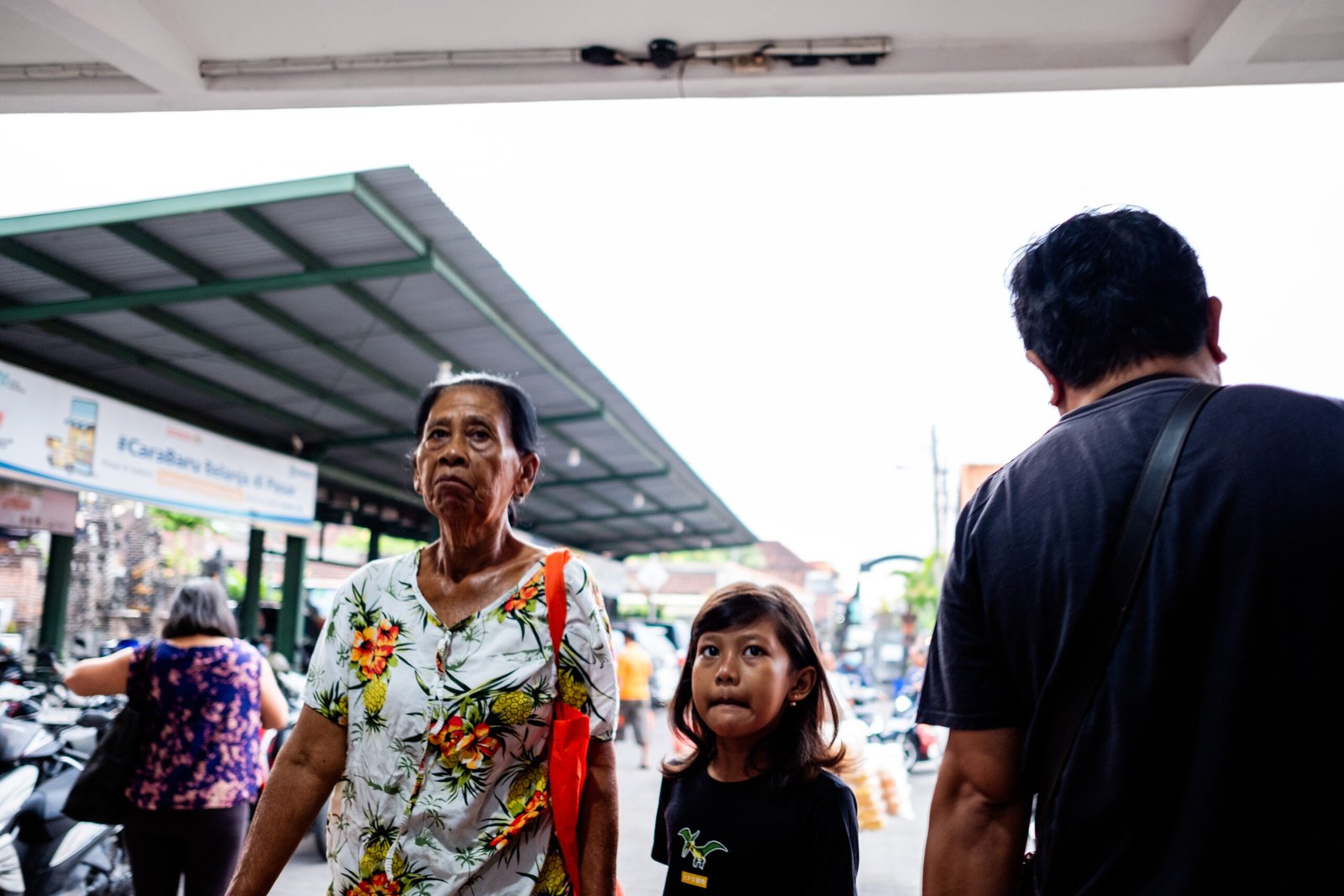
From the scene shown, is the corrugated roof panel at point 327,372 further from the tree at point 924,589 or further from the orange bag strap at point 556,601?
the tree at point 924,589

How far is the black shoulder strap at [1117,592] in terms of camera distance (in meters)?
1.49

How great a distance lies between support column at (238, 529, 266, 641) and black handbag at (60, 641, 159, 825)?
12198 mm

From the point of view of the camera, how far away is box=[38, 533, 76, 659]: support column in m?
12.5

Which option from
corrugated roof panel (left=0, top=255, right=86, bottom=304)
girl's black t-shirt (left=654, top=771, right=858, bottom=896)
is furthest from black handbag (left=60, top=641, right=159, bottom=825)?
corrugated roof panel (left=0, top=255, right=86, bottom=304)

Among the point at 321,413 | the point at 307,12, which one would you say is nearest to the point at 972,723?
the point at 307,12

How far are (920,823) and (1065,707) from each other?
9550 mm

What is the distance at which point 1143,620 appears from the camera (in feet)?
4.83

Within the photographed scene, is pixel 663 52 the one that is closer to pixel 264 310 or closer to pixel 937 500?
pixel 264 310

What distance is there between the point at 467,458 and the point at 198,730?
243 centimetres

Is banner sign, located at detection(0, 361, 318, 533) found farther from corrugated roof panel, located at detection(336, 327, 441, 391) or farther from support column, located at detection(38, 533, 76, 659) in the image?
support column, located at detection(38, 533, 76, 659)

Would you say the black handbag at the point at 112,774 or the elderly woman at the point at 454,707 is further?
the black handbag at the point at 112,774

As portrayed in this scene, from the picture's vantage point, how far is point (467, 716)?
7.16ft

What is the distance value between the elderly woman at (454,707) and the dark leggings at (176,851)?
6.25 feet

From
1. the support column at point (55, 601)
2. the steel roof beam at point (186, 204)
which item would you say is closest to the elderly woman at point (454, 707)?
the steel roof beam at point (186, 204)
